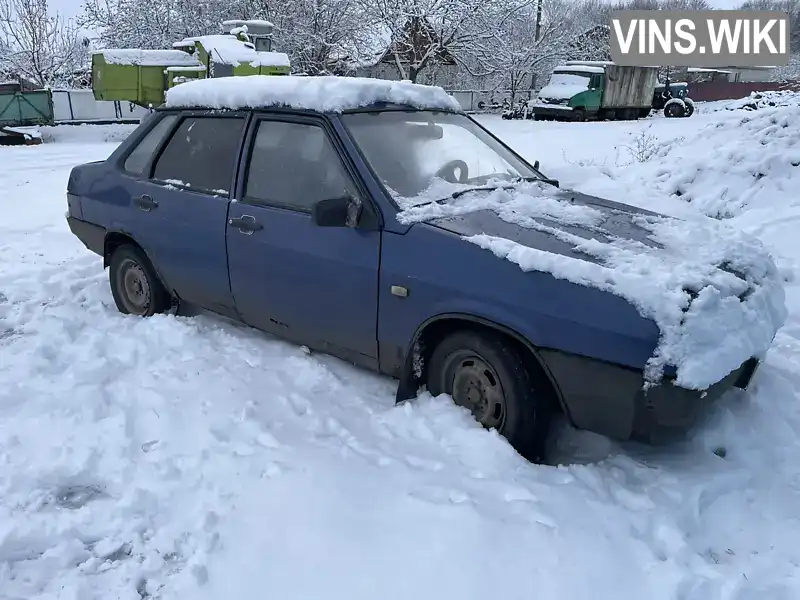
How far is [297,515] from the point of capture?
8.39ft

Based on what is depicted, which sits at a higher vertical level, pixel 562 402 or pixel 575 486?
pixel 562 402

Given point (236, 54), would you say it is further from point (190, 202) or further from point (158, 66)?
point (190, 202)

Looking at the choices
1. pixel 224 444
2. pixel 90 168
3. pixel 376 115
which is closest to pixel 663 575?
pixel 224 444

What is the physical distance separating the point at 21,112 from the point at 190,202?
16.2 m

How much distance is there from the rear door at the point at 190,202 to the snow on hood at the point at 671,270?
1.39m

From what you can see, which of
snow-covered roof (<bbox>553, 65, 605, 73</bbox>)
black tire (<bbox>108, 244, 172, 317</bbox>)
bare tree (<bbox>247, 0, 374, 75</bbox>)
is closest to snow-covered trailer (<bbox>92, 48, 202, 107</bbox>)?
bare tree (<bbox>247, 0, 374, 75</bbox>)

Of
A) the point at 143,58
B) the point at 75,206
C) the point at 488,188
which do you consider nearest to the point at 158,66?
the point at 143,58

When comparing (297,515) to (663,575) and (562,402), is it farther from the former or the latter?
(663,575)

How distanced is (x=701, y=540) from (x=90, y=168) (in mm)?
4704

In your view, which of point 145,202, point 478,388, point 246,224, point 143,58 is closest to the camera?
point 478,388

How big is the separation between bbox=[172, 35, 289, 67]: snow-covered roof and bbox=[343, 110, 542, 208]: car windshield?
11747 mm

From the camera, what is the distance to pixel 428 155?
3.68m

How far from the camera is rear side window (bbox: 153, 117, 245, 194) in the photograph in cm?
398

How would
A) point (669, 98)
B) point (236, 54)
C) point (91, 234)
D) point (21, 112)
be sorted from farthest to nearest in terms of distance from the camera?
point (669, 98), point (21, 112), point (236, 54), point (91, 234)
